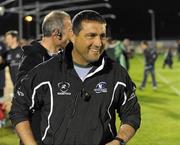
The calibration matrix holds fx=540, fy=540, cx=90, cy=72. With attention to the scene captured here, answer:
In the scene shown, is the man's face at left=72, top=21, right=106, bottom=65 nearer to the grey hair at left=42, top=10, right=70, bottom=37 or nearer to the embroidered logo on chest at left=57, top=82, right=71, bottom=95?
the embroidered logo on chest at left=57, top=82, right=71, bottom=95

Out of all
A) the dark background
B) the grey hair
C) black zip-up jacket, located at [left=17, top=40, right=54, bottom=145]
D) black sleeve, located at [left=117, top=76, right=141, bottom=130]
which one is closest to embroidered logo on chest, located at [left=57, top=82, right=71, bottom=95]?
black sleeve, located at [left=117, top=76, right=141, bottom=130]

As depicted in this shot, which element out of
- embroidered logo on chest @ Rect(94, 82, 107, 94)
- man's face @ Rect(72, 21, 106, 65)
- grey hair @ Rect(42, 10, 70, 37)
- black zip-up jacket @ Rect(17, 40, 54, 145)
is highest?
grey hair @ Rect(42, 10, 70, 37)

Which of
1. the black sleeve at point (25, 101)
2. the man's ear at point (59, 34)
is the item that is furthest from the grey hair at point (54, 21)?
the black sleeve at point (25, 101)

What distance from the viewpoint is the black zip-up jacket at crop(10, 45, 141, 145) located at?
12.4ft

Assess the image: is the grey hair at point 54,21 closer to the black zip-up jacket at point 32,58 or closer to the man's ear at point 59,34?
the man's ear at point 59,34

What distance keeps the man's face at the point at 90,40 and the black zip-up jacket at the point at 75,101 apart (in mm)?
144

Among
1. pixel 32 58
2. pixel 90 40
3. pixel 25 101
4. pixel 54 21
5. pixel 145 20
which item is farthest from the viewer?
pixel 145 20

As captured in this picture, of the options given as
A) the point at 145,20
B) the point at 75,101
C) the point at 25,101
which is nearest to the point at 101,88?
the point at 75,101

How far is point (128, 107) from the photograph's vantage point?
397 centimetres

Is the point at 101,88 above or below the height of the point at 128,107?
above

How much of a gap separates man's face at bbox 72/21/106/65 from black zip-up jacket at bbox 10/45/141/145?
14 cm

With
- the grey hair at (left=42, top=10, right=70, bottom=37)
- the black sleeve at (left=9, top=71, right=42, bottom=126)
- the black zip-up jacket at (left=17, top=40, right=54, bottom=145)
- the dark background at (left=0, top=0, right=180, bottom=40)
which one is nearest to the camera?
the black sleeve at (left=9, top=71, right=42, bottom=126)

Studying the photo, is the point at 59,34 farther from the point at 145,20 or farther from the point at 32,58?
the point at 145,20

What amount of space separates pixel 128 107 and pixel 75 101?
1.41ft
